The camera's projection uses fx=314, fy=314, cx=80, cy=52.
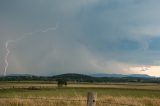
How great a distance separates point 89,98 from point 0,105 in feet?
25.6

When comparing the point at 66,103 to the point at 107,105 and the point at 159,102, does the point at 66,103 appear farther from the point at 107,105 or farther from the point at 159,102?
the point at 159,102

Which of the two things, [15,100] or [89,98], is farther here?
[15,100]

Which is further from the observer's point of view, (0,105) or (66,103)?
(66,103)

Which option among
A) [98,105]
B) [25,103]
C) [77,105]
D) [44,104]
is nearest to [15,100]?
[25,103]

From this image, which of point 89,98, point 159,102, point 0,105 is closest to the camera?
point 89,98

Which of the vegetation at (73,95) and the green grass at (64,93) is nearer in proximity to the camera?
the vegetation at (73,95)

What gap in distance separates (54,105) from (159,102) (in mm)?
6968

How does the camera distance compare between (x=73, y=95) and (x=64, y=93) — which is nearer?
(x=73, y=95)

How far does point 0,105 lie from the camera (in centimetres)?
1684

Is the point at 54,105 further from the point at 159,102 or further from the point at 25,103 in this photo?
the point at 159,102

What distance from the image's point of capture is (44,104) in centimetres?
1723

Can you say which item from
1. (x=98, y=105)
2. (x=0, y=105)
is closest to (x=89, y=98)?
(x=98, y=105)

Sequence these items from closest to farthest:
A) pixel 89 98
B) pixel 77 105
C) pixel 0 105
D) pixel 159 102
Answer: pixel 89 98
pixel 0 105
pixel 77 105
pixel 159 102

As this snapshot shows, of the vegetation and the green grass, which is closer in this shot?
the vegetation
